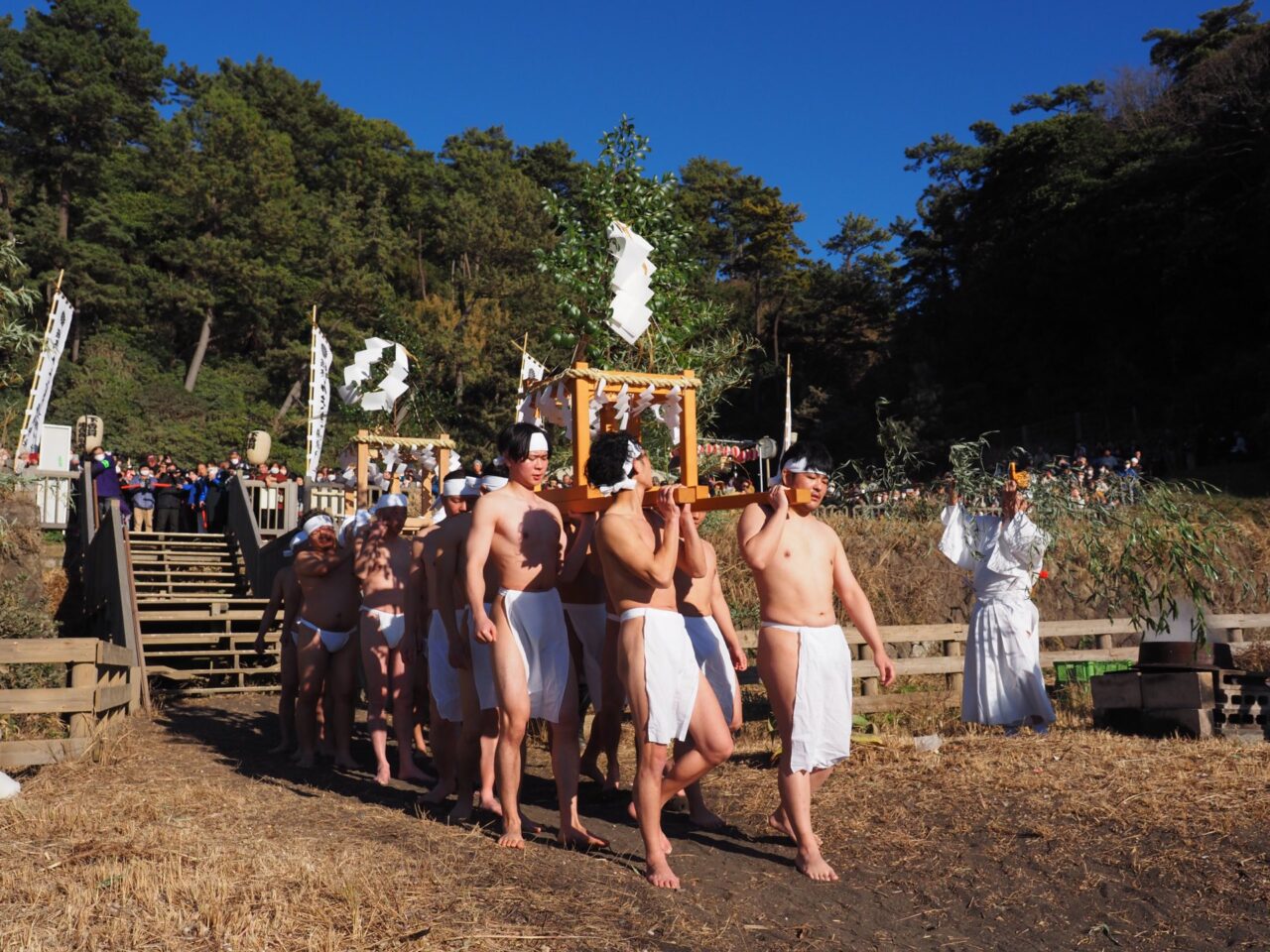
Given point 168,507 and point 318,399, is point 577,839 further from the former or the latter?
point 168,507

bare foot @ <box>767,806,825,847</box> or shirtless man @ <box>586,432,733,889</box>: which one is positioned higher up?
shirtless man @ <box>586,432,733,889</box>

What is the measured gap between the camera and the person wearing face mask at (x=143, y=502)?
17.6 m

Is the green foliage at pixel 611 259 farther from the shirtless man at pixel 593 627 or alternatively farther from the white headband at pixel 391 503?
the shirtless man at pixel 593 627

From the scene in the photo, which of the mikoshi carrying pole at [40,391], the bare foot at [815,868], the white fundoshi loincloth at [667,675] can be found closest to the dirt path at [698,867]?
the bare foot at [815,868]

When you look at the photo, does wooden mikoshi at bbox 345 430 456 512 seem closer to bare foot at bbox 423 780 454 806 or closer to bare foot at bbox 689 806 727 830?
bare foot at bbox 423 780 454 806

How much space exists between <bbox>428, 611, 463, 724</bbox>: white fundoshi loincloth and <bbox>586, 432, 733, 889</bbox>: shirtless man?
6.57ft

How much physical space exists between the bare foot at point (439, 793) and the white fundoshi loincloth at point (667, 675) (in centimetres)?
209

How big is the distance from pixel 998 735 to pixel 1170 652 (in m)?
1.35

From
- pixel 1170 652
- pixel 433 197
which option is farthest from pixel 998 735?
pixel 433 197

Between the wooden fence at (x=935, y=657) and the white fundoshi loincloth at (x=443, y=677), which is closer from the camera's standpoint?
the white fundoshi loincloth at (x=443, y=677)

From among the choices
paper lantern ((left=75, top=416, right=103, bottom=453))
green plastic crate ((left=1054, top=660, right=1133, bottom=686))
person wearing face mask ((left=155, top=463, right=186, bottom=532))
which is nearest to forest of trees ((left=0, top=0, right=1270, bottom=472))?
paper lantern ((left=75, top=416, right=103, bottom=453))

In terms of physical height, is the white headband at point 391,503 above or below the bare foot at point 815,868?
above

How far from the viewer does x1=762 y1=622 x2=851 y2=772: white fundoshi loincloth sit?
195 inches

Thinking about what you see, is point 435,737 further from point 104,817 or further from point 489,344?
point 489,344
